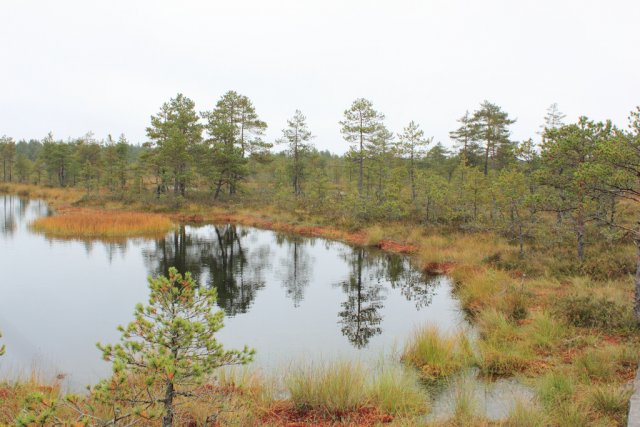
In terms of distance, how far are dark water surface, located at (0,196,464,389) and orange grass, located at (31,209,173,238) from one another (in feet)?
5.26

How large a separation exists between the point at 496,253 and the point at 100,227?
23049mm

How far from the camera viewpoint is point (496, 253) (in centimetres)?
1778

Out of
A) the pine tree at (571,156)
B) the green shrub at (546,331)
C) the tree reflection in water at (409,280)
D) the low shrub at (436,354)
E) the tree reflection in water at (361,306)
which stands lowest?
the tree reflection in water at (361,306)

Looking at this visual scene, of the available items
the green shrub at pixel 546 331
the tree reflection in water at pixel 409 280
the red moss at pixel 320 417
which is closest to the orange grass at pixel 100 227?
the tree reflection in water at pixel 409 280

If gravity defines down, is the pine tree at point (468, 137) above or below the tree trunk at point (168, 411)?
above

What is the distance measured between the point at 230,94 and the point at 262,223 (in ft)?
53.9

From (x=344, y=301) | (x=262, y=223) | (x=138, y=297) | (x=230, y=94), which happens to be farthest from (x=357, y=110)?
A: (x=138, y=297)

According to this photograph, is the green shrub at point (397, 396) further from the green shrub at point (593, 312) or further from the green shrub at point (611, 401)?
the green shrub at point (593, 312)

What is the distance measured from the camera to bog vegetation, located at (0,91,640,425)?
249 inches

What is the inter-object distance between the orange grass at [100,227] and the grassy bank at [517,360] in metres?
20.1

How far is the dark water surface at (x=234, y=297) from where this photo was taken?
9.64 meters

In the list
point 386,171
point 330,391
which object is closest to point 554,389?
point 330,391

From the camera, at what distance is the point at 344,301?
14.0 metres

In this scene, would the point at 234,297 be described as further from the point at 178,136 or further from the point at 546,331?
the point at 178,136
